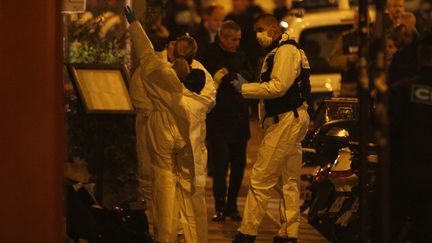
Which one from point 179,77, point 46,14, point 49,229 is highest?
point 46,14

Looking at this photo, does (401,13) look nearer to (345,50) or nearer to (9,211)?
(345,50)

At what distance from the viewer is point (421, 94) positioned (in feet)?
23.1

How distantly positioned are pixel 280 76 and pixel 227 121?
2.31 meters

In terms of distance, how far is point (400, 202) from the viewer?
24.5 feet

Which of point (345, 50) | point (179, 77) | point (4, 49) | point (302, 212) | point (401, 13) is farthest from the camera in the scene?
point (401, 13)

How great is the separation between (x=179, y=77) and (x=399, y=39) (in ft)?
13.6

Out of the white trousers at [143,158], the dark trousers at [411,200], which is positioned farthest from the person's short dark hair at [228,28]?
the dark trousers at [411,200]

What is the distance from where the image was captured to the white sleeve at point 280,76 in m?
10.0

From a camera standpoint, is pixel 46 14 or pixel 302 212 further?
pixel 302 212

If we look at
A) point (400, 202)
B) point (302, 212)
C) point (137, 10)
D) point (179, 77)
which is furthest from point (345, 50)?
point (400, 202)

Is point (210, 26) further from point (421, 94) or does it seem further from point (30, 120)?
point (421, 94)

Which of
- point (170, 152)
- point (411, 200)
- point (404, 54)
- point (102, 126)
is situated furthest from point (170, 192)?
point (404, 54)

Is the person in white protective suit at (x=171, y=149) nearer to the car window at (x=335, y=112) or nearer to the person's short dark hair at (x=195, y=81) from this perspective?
the person's short dark hair at (x=195, y=81)

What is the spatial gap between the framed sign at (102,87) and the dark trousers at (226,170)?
1228 mm
